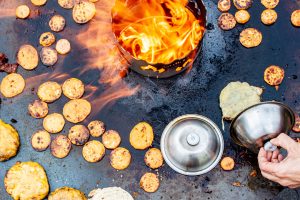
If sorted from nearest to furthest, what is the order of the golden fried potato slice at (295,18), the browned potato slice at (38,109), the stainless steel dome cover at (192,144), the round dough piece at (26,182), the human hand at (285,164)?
the human hand at (285,164) → the round dough piece at (26,182) → the stainless steel dome cover at (192,144) → the browned potato slice at (38,109) → the golden fried potato slice at (295,18)

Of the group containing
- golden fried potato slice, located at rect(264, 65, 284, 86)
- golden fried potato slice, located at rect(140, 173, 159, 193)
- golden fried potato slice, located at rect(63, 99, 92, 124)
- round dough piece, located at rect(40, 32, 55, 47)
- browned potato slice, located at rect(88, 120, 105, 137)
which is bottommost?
golden fried potato slice, located at rect(140, 173, 159, 193)

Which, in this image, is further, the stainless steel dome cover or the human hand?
the stainless steel dome cover

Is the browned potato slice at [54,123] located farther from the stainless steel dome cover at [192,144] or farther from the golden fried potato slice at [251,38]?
the golden fried potato slice at [251,38]

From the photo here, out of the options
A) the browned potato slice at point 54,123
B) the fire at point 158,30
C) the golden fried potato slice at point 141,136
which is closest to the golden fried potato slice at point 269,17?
the fire at point 158,30

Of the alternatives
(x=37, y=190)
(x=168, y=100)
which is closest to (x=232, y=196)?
(x=168, y=100)

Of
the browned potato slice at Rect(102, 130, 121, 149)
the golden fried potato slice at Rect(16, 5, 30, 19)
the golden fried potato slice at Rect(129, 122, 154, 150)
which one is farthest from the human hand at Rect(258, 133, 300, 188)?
the golden fried potato slice at Rect(16, 5, 30, 19)

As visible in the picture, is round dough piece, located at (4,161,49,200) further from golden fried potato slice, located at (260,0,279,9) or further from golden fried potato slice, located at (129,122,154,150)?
golden fried potato slice, located at (260,0,279,9)

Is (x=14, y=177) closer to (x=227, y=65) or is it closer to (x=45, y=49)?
(x=45, y=49)
